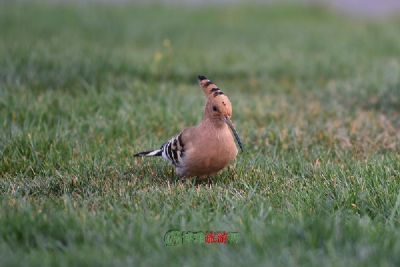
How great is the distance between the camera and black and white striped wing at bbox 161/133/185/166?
16.4ft

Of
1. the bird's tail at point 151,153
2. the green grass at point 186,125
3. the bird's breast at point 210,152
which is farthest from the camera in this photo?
the bird's tail at point 151,153

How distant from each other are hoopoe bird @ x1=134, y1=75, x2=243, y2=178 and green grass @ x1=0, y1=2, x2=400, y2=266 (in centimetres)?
13

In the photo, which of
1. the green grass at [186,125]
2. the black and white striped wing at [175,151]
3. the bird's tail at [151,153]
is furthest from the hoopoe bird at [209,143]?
the bird's tail at [151,153]

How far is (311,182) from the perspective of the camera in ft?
15.9

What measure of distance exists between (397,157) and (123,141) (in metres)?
2.28

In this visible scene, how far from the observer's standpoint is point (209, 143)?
15.9 ft

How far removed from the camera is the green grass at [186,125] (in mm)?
3600

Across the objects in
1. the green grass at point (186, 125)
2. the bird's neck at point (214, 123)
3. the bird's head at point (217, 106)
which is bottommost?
the green grass at point (186, 125)

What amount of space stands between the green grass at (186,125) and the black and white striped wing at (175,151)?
0.16 metres

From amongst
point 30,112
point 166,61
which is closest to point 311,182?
point 30,112

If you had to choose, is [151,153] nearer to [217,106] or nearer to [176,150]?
[176,150]

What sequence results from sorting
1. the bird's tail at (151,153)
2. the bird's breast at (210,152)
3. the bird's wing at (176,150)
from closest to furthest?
1. the bird's breast at (210,152)
2. the bird's wing at (176,150)
3. the bird's tail at (151,153)

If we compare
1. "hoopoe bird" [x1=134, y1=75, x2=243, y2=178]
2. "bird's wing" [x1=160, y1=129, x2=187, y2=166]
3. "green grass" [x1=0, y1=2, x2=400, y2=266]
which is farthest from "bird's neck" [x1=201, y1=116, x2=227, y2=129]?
"green grass" [x1=0, y1=2, x2=400, y2=266]

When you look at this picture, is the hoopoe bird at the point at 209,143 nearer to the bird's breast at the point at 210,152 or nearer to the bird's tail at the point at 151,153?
the bird's breast at the point at 210,152
